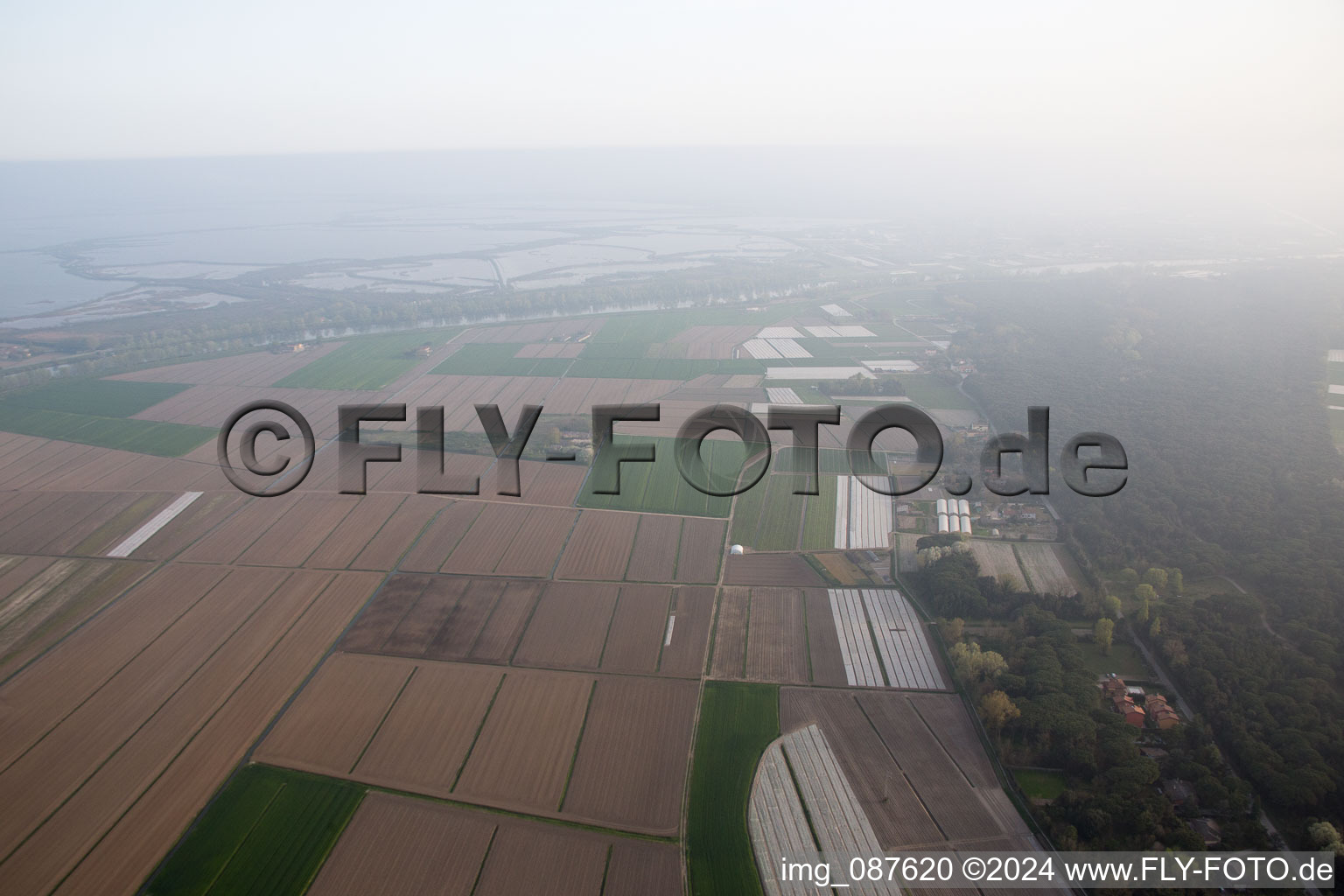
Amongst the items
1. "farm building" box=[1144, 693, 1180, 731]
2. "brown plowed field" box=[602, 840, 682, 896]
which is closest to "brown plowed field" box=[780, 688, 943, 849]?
"brown plowed field" box=[602, 840, 682, 896]

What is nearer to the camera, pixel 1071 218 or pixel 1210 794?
pixel 1210 794

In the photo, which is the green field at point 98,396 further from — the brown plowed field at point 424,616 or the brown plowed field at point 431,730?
the brown plowed field at point 431,730

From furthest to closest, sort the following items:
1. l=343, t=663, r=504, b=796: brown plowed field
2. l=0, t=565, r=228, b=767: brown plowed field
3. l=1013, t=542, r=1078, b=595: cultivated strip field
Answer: l=1013, t=542, r=1078, b=595: cultivated strip field, l=0, t=565, r=228, b=767: brown plowed field, l=343, t=663, r=504, b=796: brown plowed field

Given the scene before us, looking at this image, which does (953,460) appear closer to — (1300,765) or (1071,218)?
(1300,765)

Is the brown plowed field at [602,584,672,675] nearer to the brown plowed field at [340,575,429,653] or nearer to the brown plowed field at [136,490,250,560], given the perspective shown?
the brown plowed field at [340,575,429,653]

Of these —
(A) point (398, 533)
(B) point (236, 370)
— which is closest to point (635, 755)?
(A) point (398, 533)

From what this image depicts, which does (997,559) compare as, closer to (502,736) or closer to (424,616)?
(502,736)

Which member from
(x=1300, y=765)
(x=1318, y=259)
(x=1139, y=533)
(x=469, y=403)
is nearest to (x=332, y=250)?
(x=469, y=403)
